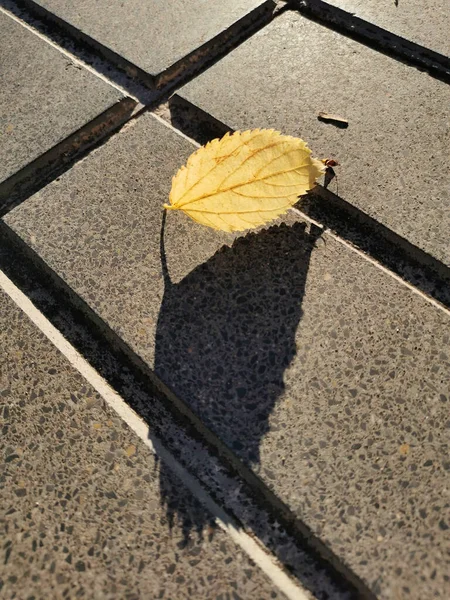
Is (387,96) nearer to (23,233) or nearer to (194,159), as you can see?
(194,159)

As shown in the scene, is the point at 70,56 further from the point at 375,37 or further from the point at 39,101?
the point at 375,37

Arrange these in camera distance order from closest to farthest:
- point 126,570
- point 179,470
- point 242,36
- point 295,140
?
point 126,570, point 179,470, point 295,140, point 242,36

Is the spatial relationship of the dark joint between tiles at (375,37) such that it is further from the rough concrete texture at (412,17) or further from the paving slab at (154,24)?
the paving slab at (154,24)

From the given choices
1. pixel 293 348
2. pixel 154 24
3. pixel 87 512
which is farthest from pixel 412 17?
pixel 87 512

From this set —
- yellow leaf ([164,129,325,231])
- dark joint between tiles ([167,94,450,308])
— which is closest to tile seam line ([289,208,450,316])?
dark joint between tiles ([167,94,450,308])

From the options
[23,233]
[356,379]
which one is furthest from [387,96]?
[23,233]

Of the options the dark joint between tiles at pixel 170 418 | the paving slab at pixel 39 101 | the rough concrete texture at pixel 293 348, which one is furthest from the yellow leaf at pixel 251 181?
the paving slab at pixel 39 101

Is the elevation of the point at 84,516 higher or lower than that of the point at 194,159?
lower
